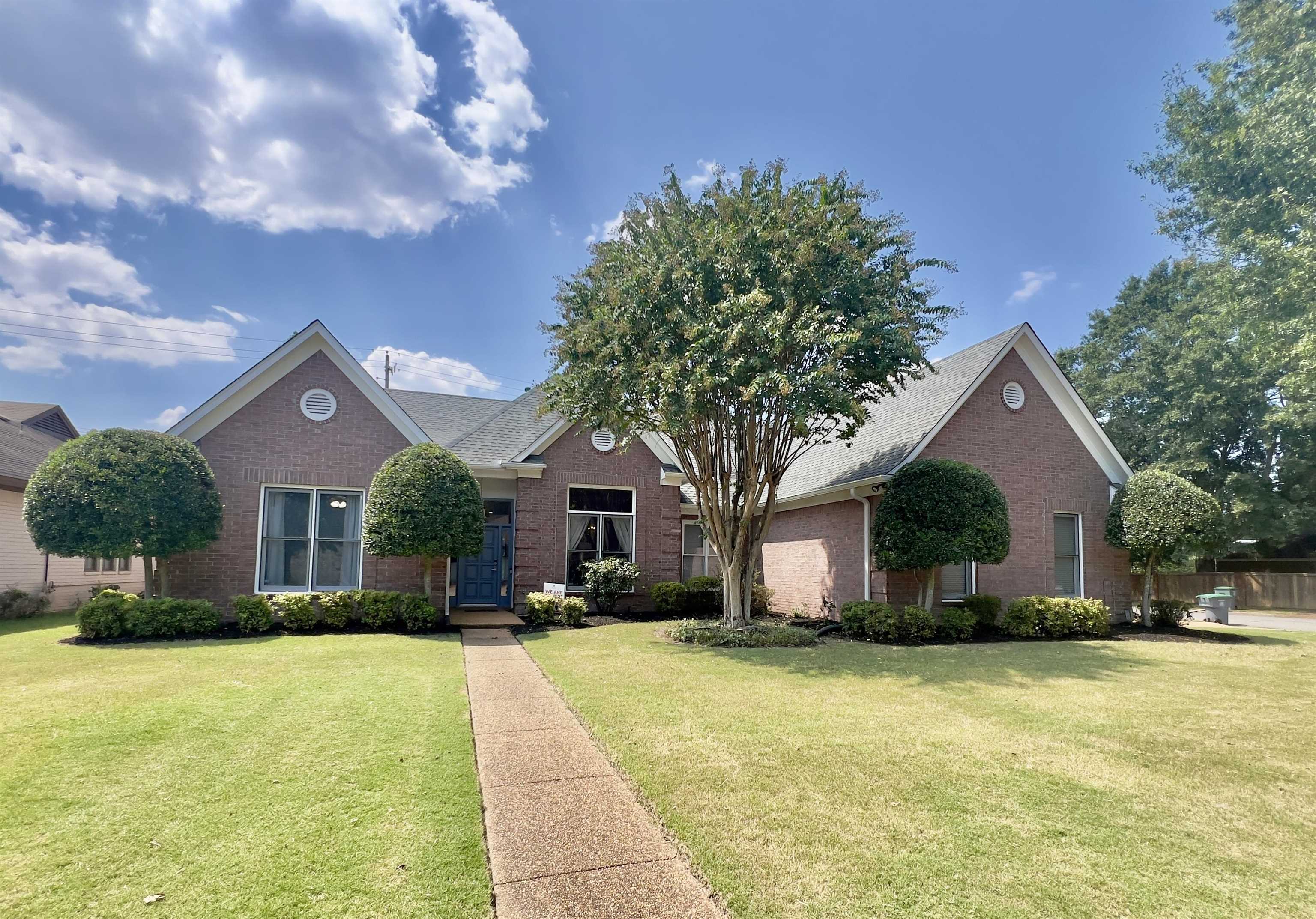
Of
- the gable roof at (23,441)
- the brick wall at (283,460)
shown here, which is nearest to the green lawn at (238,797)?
the brick wall at (283,460)

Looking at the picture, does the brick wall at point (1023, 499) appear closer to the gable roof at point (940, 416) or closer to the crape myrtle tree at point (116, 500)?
the gable roof at point (940, 416)

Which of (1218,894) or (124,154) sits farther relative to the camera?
(124,154)

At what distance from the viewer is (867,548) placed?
1347 cm

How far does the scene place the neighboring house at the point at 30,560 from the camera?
46.4ft

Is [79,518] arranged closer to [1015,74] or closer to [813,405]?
[813,405]

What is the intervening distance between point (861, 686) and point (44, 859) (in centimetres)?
720

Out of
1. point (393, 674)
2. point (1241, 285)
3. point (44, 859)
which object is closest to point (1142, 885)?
point (44, 859)

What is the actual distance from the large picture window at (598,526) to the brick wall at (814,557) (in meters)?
4.21

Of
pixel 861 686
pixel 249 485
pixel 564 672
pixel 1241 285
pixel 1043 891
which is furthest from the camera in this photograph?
pixel 1241 285

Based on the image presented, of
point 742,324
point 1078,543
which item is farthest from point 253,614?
point 1078,543

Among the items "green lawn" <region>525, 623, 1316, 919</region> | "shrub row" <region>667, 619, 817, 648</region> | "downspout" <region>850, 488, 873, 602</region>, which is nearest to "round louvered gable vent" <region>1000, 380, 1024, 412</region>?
"downspout" <region>850, 488, 873, 602</region>

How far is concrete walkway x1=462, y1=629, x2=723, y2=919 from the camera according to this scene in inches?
123

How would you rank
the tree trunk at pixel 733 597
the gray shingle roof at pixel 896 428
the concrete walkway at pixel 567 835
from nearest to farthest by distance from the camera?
1. the concrete walkway at pixel 567 835
2. the tree trunk at pixel 733 597
3. the gray shingle roof at pixel 896 428

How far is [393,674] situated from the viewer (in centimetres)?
804
